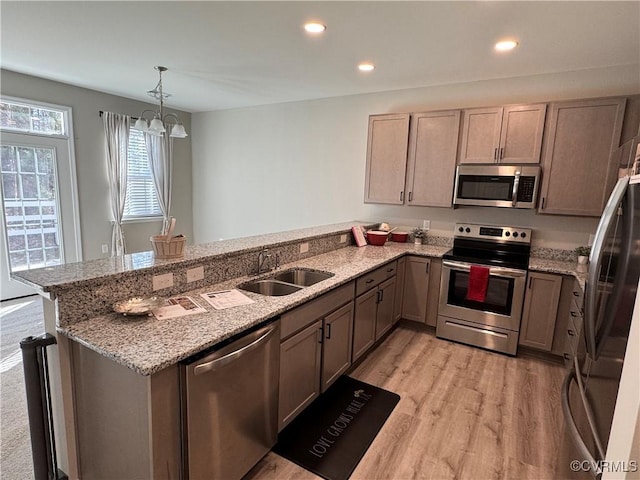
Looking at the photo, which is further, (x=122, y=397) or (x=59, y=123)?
(x=59, y=123)

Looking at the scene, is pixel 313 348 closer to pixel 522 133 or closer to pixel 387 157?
pixel 387 157

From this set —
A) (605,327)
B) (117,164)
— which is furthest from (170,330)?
(117,164)

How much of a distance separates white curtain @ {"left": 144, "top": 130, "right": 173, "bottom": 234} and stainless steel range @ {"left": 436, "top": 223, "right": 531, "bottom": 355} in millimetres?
4561

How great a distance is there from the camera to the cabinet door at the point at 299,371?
194 centimetres

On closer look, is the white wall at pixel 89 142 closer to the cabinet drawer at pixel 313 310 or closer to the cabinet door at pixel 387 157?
the cabinet door at pixel 387 157

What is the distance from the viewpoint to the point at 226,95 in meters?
4.67

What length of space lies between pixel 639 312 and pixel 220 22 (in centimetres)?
289

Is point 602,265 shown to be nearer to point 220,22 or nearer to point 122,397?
point 122,397

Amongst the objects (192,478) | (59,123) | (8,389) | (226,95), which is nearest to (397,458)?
(192,478)

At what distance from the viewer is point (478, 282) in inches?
126

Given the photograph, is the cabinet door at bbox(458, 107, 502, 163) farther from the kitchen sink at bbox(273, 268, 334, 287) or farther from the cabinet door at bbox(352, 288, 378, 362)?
the kitchen sink at bbox(273, 268, 334, 287)

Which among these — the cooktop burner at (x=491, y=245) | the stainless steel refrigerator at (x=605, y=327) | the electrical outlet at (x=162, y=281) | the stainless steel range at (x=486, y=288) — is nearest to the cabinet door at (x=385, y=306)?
the stainless steel range at (x=486, y=288)

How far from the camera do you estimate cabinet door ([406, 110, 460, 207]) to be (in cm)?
352

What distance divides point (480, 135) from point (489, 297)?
1.60 m
